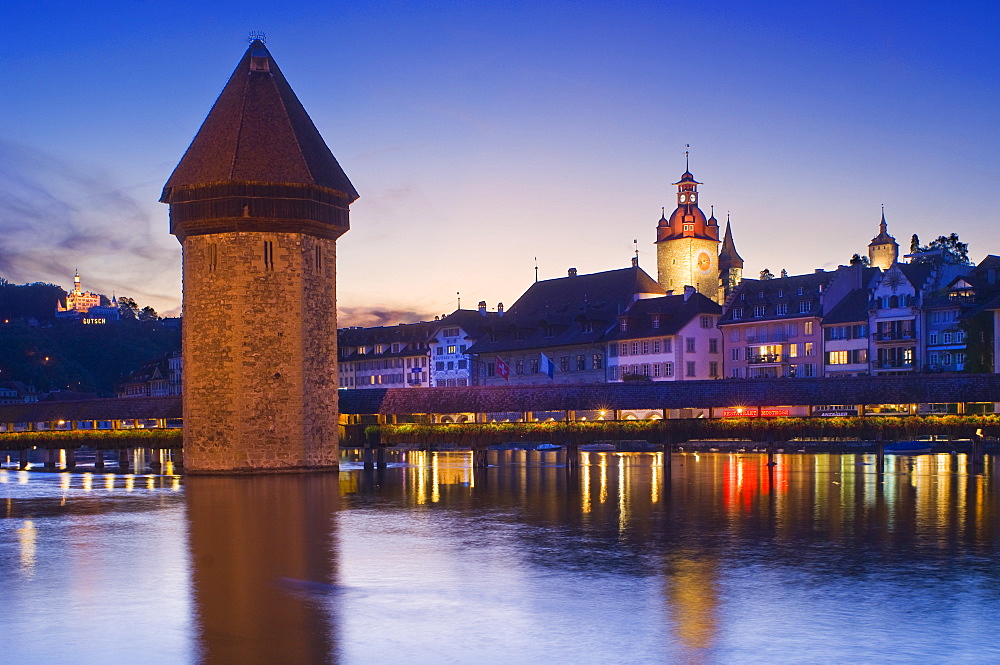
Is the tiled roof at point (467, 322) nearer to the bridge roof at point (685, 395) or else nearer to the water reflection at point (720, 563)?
the bridge roof at point (685, 395)

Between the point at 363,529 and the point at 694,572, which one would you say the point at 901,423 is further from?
the point at 694,572

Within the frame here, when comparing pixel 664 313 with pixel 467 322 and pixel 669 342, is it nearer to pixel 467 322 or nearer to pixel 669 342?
pixel 669 342

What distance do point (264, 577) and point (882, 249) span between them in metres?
104

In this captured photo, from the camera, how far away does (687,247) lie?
102438 millimetres

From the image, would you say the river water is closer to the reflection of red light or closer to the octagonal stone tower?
the reflection of red light

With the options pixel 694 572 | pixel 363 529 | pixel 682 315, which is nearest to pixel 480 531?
pixel 363 529

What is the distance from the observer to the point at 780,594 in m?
13.4

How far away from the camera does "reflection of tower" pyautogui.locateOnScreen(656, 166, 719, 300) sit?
4043 inches

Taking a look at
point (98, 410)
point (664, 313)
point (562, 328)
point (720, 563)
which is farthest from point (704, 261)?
point (720, 563)

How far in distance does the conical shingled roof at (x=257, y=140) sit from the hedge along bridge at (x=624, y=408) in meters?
9.20

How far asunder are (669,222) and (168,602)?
94.2 m

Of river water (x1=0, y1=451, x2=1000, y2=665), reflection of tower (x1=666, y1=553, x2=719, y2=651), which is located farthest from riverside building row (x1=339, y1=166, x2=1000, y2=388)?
reflection of tower (x1=666, y1=553, x2=719, y2=651)

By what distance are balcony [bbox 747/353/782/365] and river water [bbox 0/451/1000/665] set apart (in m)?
43.6

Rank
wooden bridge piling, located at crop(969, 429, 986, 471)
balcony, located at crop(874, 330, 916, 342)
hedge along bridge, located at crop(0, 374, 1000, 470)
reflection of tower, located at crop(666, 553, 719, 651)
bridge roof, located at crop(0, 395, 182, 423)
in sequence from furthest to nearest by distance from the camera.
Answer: balcony, located at crop(874, 330, 916, 342) → bridge roof, located at crop(0, 395, 182, 423) → hedge along bridge, located at crop(0, 374, 1000, 470) → wooden bridge piling, located at crop(969, 429, 986, 471) → reflection of tower, located at crop(666, 553, 719, 651)
